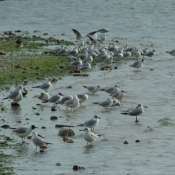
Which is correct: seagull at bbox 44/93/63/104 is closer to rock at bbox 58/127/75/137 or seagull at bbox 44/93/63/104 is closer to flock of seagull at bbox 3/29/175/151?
flock of seagull at bbox 3/29/175/151

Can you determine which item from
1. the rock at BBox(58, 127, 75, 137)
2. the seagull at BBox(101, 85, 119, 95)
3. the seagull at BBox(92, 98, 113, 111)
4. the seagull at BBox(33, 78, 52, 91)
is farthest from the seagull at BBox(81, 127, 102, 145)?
the seagull at BBox(101, 85, 119, 95)

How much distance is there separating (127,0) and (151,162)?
41166 millimetres

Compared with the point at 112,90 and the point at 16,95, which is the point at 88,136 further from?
the point at 112,90

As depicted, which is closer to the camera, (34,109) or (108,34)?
(34,109)

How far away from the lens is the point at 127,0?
53.5 metres

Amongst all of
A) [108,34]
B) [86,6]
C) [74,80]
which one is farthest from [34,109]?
[86,6]

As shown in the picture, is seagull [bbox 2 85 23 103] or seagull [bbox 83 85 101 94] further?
seagull [bbox 83 85 101 94]

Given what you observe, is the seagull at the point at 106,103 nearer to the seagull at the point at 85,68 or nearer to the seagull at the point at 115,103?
the seagull at the point at 115,103

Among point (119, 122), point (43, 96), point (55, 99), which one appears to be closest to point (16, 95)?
point (43, 96)

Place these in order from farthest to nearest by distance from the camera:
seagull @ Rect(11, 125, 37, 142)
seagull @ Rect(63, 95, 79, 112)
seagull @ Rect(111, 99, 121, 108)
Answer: seagull @ Rect(111, 99, 121, 108) → seagull @ Rect(63, 95, 79, 112) → seagull @ Rect(11, 125, 37, 142)

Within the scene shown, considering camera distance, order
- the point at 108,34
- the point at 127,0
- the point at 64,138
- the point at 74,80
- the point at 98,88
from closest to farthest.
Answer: the point at 64,138 → the point at 98,88 → the point at 74,80 → the point at 108,34 → the point at 127,0

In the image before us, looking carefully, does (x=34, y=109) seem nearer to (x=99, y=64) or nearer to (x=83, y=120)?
(x=83, y=120)

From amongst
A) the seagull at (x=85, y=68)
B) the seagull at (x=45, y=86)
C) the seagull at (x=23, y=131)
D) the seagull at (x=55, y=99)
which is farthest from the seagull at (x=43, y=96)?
the seagull at (x=85, y=68)

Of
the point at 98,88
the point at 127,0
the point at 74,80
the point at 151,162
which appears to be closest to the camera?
the point at 151,162
